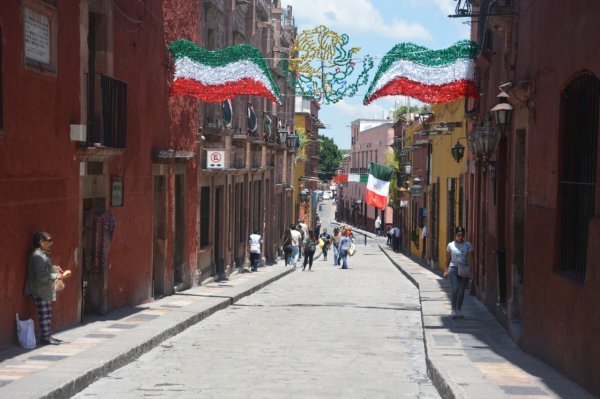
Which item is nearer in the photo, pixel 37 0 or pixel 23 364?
pixel 23 364

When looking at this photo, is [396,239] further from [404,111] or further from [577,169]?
[577,169]

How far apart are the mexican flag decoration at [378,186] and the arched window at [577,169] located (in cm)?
3479

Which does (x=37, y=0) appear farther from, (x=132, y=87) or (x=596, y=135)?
(x=596, y=135)

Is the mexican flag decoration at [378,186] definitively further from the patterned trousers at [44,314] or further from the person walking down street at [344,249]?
the patterned trousers at [44,314]

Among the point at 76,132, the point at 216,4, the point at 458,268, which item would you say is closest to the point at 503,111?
the point at 458,268

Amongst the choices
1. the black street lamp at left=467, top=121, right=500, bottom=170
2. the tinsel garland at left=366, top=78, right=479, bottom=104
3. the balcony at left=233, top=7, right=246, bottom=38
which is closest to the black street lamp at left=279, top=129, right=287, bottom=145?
the balcony at left=233, top=7, right=246, bottom=38

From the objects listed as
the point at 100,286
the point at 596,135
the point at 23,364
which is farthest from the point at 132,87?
the point at 596,135

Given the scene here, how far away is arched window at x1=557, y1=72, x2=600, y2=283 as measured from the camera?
10031mm

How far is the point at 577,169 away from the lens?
34.9 feet

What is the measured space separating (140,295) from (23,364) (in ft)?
24.4

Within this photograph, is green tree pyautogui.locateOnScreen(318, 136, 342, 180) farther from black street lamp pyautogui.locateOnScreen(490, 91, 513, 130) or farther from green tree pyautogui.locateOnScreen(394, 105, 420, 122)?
black street lamp pyautogui.locateOnScreen(490, 91, 513, 130)

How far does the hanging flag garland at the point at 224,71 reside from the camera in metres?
18.2

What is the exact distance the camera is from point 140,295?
59.6 ft

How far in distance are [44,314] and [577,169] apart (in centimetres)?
663
